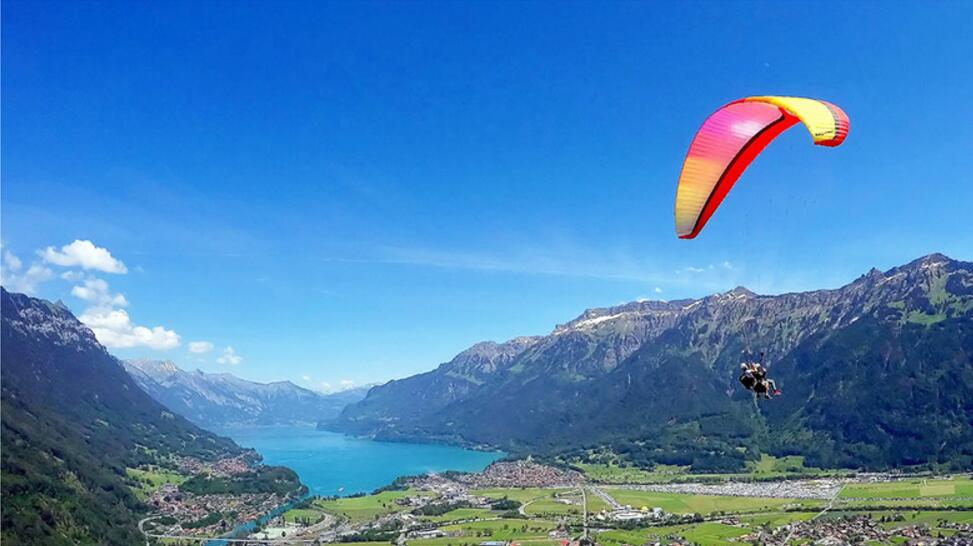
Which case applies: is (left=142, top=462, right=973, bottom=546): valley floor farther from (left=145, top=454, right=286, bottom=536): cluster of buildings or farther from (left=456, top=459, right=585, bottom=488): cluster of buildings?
(left=145, top=454, right=286, bottom=536): cluster of buildings

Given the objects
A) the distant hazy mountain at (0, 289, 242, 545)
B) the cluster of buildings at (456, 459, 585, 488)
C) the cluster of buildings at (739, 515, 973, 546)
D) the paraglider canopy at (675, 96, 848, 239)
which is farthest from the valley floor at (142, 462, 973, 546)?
the paraglider canopy at (675, 96, 848, 239)

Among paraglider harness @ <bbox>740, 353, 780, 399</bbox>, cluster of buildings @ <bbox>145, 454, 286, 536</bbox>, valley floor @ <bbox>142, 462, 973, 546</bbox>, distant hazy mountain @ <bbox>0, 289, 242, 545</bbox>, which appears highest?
paraglider harness @ <bbox>740, 353, 780, 399</bbox>

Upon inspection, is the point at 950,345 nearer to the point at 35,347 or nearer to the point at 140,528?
the point at 140,528

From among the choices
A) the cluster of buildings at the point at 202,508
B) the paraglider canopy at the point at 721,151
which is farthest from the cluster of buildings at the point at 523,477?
the paraglider canopy at the point at 721,151

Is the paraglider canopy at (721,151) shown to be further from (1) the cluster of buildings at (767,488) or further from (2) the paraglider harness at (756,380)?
(1) the cluster of buildings at (767,488)

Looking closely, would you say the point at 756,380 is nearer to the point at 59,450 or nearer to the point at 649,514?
the point at 649,514

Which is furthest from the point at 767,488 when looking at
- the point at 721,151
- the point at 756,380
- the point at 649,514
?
the point at 721,151
